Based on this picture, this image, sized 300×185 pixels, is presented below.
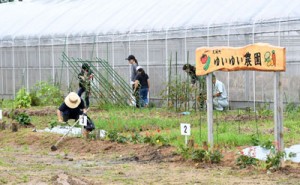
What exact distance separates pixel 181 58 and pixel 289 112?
19.0 feet

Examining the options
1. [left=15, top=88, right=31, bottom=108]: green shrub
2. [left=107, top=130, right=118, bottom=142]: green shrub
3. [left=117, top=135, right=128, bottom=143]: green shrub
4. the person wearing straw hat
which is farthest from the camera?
[left=15, top=88, right=31, bottom=108]: green shrub

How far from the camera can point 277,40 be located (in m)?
21.9

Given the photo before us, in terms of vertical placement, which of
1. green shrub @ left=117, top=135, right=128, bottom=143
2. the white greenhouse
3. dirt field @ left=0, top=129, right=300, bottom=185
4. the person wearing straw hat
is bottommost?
dirt field @ left=0, top=129, right=300, bottom=185

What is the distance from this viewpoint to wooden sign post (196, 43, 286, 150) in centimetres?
→ 1167

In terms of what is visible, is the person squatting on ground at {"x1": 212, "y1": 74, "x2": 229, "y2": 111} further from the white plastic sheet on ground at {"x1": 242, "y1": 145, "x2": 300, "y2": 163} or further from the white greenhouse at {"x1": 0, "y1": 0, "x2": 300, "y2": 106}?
the white plastic sheet on ground at {"x1": 242, "y1": 145, "x2": 300, "y2": 163}

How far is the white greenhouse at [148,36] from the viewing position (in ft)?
73.2

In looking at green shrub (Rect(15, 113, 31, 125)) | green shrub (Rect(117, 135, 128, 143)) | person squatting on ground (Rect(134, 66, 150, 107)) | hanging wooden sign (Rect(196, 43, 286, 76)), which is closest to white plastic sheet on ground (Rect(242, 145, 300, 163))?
hanging wooden sign (Rect(196, 43, 286, 76))

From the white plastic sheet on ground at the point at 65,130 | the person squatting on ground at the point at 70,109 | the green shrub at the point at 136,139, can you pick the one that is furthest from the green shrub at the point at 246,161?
the person squatting on ground at the point at 70,109

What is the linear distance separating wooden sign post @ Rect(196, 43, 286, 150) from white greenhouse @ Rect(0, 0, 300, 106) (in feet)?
28.9

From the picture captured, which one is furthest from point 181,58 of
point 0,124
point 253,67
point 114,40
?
point 253,67

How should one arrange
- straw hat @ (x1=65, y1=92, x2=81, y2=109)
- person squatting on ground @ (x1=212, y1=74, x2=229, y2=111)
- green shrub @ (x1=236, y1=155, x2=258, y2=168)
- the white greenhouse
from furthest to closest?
1. person squatting on ground @ (x1=212, y1=74, x2=229, y2=111)
2. the white greenhouse
3. straw hat @ (x1=65, y1=92, x2=81, y2=109)
4. green shrub @ (x1=236, y1=155, x2=258, y2=168)

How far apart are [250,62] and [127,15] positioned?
1709cm

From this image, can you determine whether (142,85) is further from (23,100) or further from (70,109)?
(70,109)

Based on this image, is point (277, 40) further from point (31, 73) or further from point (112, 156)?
point (31, 73)
